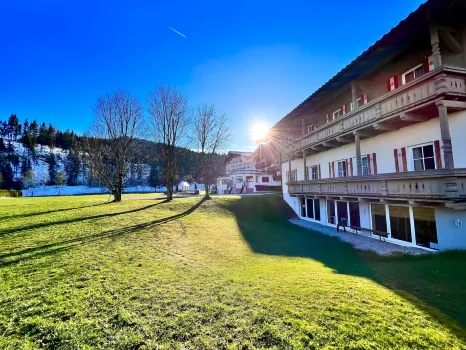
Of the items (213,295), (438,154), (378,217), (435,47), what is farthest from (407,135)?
(213,295)

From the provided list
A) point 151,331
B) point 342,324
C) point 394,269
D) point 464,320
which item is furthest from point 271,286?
point 394,269

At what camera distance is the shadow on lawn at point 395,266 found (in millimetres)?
5301

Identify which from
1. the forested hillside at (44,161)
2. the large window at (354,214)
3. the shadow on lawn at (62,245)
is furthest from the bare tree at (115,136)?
the forested hillside at (44,161)

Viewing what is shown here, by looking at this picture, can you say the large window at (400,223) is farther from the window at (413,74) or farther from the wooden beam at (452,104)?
the window at (413,74)

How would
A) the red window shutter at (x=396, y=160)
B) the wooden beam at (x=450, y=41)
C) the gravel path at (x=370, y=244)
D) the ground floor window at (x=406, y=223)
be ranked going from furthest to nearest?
1. the red window shutter at (x=396, y=160)
2. the gravel path at (x=370, y=244)
3. the ground floor window at (x=406, y=223)
4. the wooden beam at (x=450, y=41)

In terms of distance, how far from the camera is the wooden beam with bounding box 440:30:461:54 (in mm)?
10133

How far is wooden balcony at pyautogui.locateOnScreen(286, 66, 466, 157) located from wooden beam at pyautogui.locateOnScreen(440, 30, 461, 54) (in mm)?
2142

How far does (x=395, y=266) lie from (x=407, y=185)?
12.6 ft

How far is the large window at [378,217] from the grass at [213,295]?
3.47 m

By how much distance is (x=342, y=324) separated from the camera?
4.21m

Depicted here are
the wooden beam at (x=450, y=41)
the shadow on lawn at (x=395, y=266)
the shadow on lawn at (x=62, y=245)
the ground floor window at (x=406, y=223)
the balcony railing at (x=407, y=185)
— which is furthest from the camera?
the ground floor window at (x=406, y=223)

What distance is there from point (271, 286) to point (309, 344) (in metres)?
2.69

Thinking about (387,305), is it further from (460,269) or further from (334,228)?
(334,228)

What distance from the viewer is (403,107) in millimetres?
10688
